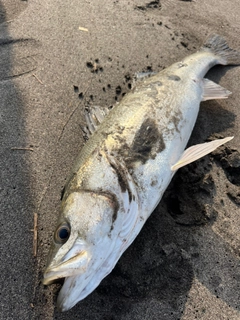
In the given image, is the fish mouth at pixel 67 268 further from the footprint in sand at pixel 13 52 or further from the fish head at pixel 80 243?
the footprint in sand at pixel 13 52

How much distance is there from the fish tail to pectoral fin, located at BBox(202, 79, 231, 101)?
2.49ft

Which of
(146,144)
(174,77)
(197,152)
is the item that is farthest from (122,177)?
(174,77)

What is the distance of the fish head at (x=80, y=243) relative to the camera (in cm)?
232

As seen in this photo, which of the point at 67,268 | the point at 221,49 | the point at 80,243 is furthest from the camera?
the point at 221,49

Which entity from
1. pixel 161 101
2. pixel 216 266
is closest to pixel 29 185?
pixel 161 101

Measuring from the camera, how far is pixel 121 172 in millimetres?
2895

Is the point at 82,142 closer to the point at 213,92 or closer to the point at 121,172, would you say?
the point at 121,172

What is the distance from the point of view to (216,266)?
3088mm

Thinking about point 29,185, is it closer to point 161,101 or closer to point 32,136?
point 32,136

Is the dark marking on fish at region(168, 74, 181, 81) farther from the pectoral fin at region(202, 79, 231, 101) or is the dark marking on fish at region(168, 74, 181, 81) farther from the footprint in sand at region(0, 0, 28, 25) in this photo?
the footprint in sand at region(0, 0, 28, 25)

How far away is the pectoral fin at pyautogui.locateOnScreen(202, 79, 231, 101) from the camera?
4.25 m

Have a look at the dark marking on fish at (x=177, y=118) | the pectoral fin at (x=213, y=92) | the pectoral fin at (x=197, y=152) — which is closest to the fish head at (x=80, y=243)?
the pectoral fin at (x=197, y=152)

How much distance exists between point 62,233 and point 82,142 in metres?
1.55

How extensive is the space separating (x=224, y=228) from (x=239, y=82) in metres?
2.53
